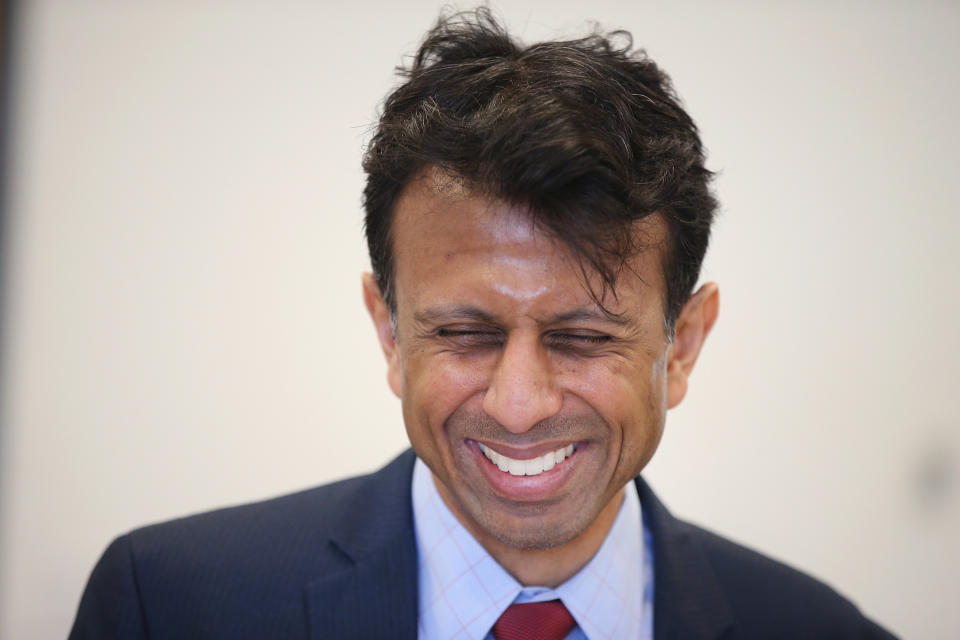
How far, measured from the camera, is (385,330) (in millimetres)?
1690

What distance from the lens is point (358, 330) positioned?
2.67 m

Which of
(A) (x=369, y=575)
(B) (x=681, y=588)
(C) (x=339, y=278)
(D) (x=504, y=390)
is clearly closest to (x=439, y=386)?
(D) (x=504, y=390)

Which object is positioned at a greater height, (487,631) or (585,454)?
(585,454)

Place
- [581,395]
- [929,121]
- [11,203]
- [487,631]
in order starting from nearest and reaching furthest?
[581,395] < [487,631] < [11,203] < [929,121]

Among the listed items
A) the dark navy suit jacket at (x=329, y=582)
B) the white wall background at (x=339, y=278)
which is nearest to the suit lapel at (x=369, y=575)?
the dark navy suit jacket at (x=329, y=582)

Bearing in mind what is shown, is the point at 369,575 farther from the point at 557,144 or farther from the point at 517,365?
the point at 557,144

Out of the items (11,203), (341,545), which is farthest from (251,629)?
(11,203)

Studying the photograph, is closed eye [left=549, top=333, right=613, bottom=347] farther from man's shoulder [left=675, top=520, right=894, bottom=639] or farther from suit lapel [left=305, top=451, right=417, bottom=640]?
man's shoulder [left=675, top=520, right=894, bottom=639]

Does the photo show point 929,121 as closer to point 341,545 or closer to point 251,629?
point 341,545

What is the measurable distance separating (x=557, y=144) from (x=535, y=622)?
84 centimetres

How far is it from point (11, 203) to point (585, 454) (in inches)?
76.3

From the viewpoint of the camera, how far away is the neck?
166cm

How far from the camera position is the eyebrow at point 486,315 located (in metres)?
1.41

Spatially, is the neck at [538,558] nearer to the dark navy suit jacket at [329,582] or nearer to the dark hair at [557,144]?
the dark navy suit jacket at [329,582]
